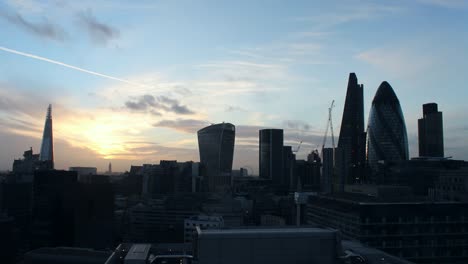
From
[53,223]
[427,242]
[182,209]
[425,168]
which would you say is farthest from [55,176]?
[425,168]

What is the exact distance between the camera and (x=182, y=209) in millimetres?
116000

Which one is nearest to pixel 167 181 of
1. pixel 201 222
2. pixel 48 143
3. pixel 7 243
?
pixel 48 143

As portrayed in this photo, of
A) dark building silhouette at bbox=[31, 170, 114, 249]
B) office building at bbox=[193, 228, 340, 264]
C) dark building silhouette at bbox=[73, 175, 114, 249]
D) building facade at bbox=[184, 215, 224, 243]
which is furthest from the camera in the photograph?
building facade at bbox=[184, 215, 224, 243]

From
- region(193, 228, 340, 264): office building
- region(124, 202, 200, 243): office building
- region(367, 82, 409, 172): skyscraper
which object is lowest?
region(124, 202, 200, 243): office building

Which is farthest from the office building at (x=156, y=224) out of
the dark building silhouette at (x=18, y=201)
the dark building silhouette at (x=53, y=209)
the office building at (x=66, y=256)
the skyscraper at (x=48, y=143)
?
the skyscraper at (x=48, y=143)

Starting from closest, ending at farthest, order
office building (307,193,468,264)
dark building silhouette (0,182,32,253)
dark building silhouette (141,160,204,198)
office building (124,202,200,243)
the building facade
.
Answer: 1. office building (307,193,468,264)
2. the building facade
3. dark building silhouette (0,182,32,253)
4. office building (124,202,200,243)
5. dark building silhouette (141,160,204,198)

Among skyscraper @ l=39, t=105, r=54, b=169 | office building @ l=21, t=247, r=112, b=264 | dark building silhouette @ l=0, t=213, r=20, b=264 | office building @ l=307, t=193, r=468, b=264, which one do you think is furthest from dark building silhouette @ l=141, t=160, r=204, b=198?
office building @ l=307, t=193, r=468, b=264

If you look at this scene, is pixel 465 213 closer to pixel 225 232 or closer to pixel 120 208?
pixel 225 232

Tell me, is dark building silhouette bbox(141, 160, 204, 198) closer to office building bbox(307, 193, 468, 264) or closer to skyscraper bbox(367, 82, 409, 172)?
skyscraper bbox(367, 82, 409, 172)

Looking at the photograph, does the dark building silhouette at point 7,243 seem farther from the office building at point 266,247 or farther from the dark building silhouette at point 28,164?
the office building at point 266,247

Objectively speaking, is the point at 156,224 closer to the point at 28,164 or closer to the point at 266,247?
the point at 28,164

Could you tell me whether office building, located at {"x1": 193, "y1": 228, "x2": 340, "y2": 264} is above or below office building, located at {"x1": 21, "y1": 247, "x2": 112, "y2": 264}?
above

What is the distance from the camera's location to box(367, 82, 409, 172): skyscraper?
184 m

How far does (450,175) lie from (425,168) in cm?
2940
